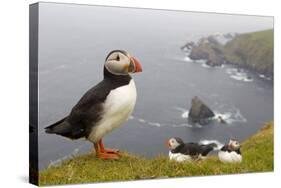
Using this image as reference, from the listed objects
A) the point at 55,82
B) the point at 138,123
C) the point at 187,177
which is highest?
the point at 55,82

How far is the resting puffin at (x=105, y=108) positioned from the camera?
7016 millimetres

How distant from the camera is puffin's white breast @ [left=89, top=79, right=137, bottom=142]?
23.2 ft

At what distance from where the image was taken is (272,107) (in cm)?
816

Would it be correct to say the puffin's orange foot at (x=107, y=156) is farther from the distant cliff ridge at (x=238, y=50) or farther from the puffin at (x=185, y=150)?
the distant cliff ridge at (x=238, y=50)

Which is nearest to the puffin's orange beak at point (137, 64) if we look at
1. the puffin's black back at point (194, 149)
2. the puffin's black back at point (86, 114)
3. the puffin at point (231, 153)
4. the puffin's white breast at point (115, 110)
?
the puffin's white breast at point (115, 110)

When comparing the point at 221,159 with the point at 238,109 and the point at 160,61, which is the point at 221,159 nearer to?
the point at 238,109

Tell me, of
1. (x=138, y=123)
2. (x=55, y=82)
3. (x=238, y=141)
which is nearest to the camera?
(x=55, y=82)

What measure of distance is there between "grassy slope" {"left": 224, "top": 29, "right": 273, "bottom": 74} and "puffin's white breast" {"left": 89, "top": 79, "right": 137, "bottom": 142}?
4.44ft

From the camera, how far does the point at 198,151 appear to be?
25.1 feet

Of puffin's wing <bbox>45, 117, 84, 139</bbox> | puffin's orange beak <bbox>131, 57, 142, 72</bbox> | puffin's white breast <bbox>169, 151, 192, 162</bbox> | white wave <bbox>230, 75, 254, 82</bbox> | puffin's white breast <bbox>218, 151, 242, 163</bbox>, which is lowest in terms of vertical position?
puffin's white breast <bbox>218, 151, 242, 163</bbox>

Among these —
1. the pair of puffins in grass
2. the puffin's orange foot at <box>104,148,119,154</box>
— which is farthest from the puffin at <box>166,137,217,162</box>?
the puffin's orange foot at <box>104,148,119,154</box>

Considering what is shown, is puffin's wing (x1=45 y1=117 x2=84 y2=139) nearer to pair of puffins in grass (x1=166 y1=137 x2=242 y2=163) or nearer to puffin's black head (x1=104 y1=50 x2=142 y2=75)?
puffin's black head (x1=104 y1=50 x2=142 y2=75)

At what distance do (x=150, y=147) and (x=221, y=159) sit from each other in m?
0.84

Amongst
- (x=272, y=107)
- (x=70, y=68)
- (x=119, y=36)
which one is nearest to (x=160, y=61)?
(x=119, y=36)
